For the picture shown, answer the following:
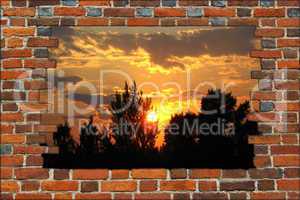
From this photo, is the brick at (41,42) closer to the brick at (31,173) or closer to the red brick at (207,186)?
the brick at (31,173)

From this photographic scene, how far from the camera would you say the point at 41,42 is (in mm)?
3895

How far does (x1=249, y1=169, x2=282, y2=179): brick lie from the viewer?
12.5ft

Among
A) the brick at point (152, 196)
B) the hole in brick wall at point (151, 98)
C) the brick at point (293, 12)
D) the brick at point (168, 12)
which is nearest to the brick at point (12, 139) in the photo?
the hole in brick wall at point (151, 98)

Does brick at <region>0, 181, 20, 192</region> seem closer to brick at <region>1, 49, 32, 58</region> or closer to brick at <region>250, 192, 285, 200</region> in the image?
brick at <region>1, 49, 32, 58</region>

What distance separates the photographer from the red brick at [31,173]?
3785 mm

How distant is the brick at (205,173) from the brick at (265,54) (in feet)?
3.11

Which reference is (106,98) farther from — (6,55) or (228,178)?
(228,178)

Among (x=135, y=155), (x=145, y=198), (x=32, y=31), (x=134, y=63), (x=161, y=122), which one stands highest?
(x=32, y=31)

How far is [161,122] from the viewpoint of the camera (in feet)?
12.5

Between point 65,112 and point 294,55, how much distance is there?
72.4 inches

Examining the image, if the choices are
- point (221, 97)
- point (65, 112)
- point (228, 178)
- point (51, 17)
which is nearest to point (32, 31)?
point (51, 17)

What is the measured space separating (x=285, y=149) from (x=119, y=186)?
130 cm

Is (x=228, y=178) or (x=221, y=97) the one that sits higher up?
(x=221, y=97)

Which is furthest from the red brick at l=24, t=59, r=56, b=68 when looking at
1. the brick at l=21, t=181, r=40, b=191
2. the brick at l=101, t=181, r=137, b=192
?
the brick at l=101, t=181, r=137, b=192
